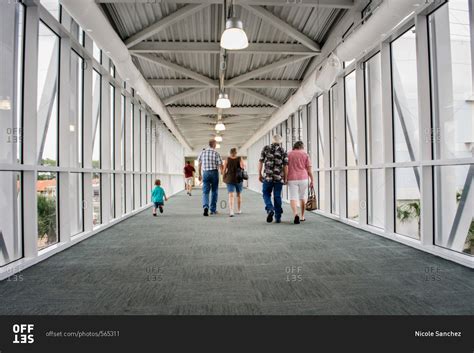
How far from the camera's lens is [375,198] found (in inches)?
220

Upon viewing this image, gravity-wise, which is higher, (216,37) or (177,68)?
A: (216,37)

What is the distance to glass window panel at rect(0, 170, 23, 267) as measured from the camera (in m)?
3.24

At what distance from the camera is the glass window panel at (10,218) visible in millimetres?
3238

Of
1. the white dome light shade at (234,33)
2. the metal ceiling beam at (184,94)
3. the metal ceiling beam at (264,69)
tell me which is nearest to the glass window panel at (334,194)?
the metal ceiling beam at (264,69)

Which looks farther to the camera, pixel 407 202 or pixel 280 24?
pixel 280 24

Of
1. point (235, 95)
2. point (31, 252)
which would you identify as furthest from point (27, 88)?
point (235, 95)

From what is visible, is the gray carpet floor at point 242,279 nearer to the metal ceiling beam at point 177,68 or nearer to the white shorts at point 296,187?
the white shorts at point 296,187

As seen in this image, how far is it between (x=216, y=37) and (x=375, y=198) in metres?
4.50

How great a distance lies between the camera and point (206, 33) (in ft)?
22.1

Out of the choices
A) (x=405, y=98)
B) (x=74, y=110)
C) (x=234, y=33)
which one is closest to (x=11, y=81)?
(x=74, y=110)

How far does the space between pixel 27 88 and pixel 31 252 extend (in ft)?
5.76

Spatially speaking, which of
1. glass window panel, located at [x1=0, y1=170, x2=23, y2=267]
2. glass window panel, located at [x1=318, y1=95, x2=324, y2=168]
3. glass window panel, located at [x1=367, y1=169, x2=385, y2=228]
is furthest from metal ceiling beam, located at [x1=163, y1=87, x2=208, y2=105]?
glass window panel, located at [x1=0, y1=170, x2=23, y2=267]

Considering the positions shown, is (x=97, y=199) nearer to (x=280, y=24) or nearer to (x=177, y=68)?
(x=177, y=68)

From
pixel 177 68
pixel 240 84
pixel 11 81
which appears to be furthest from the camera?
pixel 240 84
